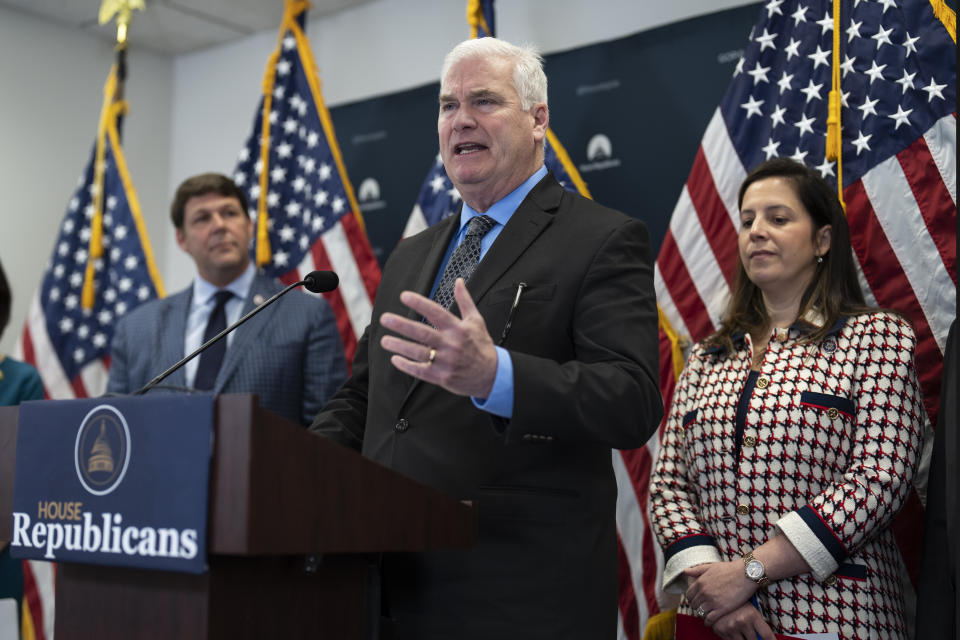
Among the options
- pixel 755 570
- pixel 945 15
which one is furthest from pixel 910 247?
pixel 755 570

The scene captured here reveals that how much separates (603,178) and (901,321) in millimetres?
1527

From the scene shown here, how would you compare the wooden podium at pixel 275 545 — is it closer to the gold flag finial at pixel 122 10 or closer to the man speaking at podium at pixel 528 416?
the man speaking at podium at pixel 528 416

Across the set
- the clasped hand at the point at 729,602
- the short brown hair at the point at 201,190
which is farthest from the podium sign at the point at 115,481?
the short brown hair at the point at 201,190

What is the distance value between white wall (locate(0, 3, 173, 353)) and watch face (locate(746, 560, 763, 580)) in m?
3.77

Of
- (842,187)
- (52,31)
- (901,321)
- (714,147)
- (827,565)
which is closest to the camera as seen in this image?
(827,565)

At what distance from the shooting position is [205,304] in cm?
306

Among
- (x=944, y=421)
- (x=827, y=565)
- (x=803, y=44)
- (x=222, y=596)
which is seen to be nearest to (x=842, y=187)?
(x=803, y=44)

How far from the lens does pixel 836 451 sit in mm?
1975

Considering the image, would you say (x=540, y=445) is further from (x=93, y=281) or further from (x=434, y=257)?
(x=93, y=281)

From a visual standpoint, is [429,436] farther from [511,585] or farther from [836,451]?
[836,451]

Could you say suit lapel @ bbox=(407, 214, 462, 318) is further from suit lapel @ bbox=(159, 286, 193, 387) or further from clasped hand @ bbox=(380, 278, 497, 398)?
suit lapel @ bbox=(159, 286, 193, 387)

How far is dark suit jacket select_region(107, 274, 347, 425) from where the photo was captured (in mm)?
2768

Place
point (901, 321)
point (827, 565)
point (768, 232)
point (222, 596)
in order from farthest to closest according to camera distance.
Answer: point (768, 232) → point (901, 321) → point (827, 565) → point (222, 596)

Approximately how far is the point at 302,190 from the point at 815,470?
2.43 m
